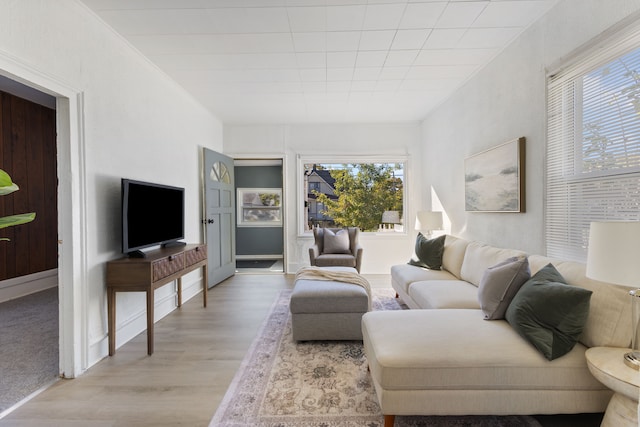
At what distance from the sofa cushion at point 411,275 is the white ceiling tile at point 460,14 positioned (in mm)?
2380

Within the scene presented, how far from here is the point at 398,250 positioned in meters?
5.58

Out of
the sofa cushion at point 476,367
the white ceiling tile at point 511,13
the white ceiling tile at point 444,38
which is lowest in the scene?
the sofa cushion at point 476,367

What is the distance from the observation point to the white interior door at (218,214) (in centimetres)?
461

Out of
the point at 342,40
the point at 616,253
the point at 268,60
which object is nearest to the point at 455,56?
the point at 342,40

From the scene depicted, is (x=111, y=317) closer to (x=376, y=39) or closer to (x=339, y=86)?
(x=376, y=39)

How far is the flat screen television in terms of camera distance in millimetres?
2607

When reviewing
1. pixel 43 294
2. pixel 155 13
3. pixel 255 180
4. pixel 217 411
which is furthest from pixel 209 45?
pixel 255 180

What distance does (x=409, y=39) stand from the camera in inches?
111

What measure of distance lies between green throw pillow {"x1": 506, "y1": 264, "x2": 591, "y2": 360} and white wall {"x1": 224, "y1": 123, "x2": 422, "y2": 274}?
12.4 feet

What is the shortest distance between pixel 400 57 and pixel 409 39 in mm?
342

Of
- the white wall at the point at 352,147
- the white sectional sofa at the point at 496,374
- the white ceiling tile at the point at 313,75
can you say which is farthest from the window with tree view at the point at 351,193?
the white sectional sofa at the point at 496,374

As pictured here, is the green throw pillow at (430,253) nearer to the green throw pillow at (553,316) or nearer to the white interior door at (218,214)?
the green throw pillow at (553,316)

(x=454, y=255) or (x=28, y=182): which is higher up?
(x=28, y=182)

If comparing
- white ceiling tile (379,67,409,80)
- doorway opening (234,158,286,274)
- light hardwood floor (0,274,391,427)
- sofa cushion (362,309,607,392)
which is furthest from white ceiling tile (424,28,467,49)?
doorway opening (234,158,286,274)
